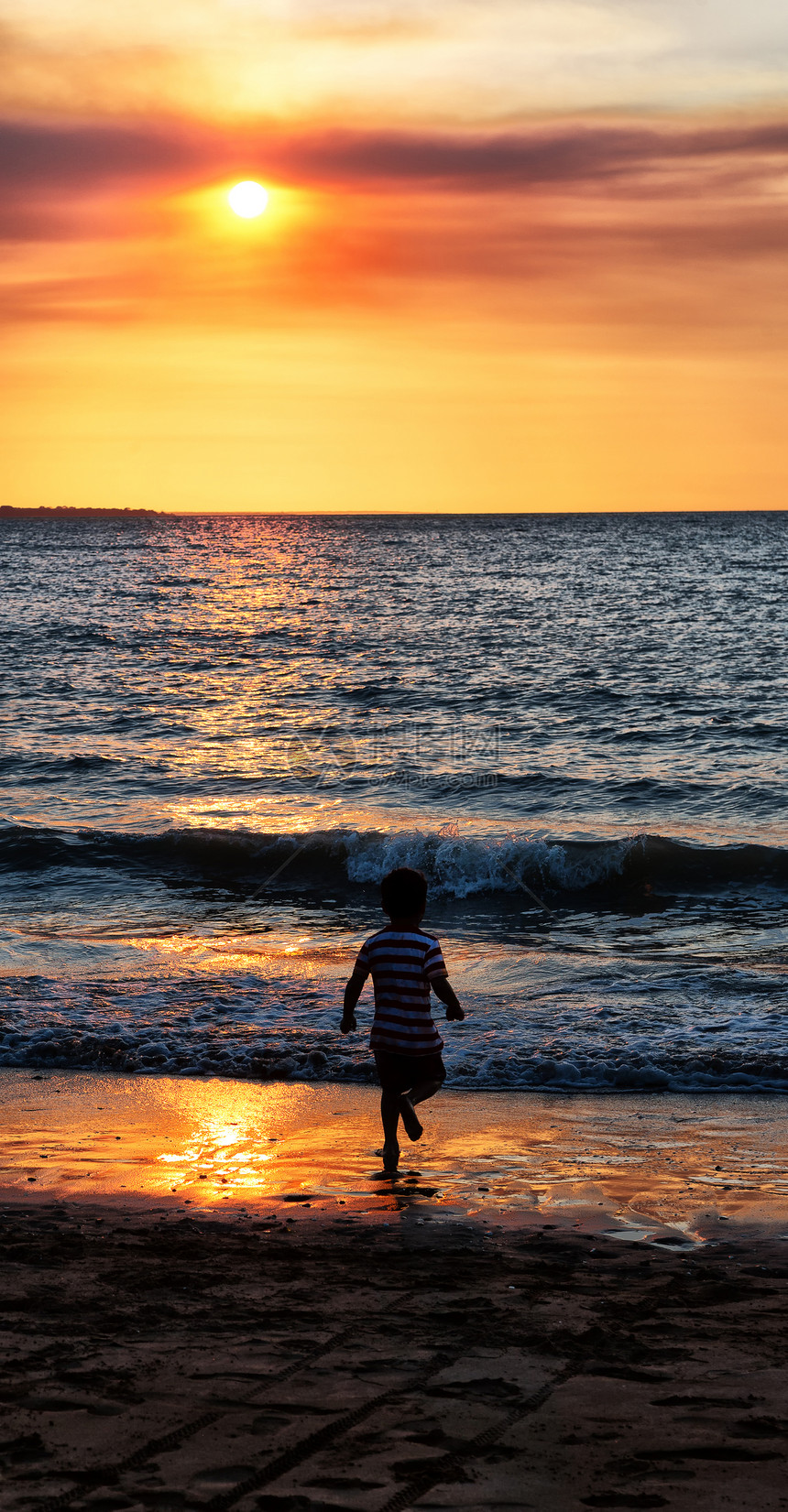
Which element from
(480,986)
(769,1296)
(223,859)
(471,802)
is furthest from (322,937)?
(769,1296)

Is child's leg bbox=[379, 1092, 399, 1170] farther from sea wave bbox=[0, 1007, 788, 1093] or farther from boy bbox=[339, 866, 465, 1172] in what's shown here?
sea wave bbox=[0, 1007, 788, 1093]

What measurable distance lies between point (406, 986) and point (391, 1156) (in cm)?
86

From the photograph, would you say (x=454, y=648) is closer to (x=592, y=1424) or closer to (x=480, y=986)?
(x=480, y=986)

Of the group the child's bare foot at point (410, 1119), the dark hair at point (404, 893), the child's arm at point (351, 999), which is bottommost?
the child's bare foot at point (410, 1119)

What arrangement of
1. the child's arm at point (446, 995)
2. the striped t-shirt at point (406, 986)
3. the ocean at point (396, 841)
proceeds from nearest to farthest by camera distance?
1. the child's arm at point (446, 995)
2. the striped t-shirt at point (406, 986)
3. the ocean at point (396, 841)

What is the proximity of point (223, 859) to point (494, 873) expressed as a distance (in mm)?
3657

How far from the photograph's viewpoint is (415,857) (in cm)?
1614

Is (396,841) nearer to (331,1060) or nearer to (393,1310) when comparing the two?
(331,1060)

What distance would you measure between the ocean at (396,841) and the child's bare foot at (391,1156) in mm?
2019

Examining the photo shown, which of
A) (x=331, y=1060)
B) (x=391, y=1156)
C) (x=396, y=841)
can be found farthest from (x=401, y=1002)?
(x=396, y=841)

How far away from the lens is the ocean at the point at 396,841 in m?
9.02

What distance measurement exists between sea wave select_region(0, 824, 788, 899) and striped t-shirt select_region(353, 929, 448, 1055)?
28.7 ft

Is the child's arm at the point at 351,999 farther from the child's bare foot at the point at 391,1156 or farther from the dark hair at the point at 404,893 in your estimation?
the child's bare foot at the point at 391,1156

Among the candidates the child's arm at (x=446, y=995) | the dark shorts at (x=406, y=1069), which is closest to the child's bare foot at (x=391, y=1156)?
the dark shorts at (x=406, y=1069)
